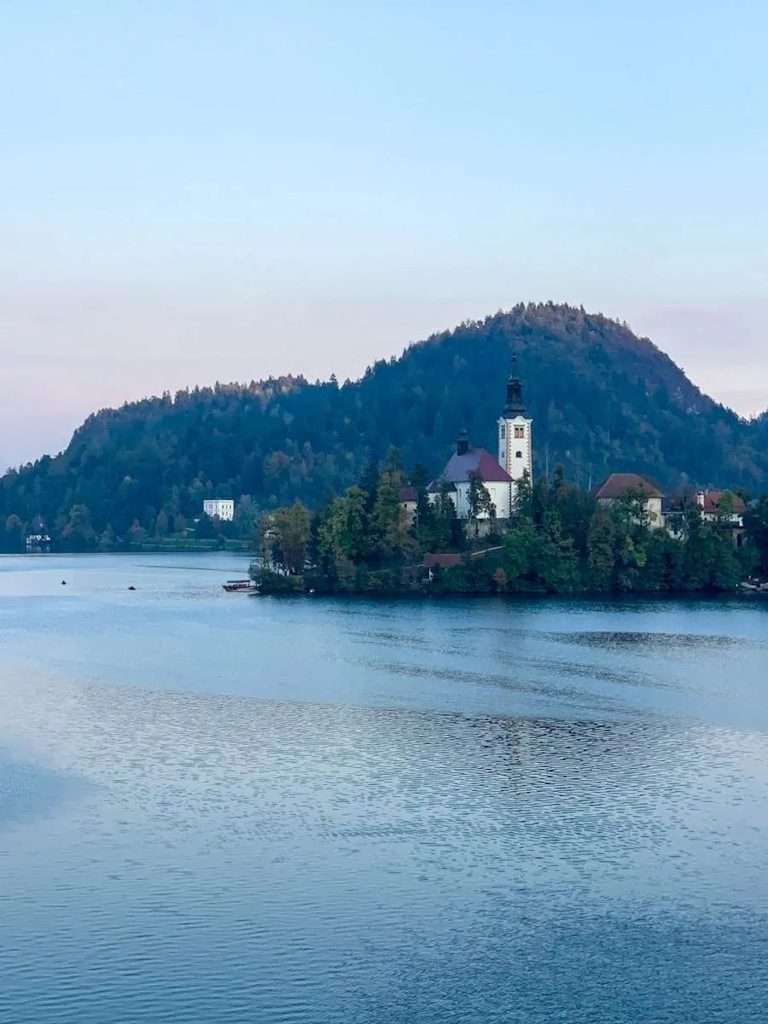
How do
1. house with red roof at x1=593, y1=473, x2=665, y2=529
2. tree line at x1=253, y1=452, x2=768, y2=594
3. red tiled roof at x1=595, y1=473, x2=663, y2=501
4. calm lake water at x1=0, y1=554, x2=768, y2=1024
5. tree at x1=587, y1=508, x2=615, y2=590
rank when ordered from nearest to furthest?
calm lake water at x1=0, y1=554, x2=768, y2=1024 < tree line at x1=253, y1=452, x2=768, y2=594 < tree at x1=587, y1=508, x2=615, y2=590 < house with red roof at x1=593, y1=473, x2=665, y2=529 < red tiled roof at x1=595, y1=473, x2=663, y2=501

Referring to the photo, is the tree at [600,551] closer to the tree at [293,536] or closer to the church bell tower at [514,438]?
the church bell tower at [514,438]

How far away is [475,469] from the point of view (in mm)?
106125

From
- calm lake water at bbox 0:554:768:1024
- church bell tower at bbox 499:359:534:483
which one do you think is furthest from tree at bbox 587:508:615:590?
calm lake water at bbox 0:554:768:1024

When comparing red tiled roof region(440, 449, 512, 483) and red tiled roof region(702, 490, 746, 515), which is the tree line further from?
red tiled roof region(440, 449, 512, 483)

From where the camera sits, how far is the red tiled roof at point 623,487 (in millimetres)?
103125

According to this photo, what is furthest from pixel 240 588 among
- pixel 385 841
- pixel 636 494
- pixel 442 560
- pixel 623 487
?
pixel 385 841

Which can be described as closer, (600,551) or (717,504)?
(600,551)

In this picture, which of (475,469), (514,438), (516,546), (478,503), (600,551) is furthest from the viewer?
(514,438)

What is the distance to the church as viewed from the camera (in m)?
106

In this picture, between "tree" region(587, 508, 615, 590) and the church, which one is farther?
the church

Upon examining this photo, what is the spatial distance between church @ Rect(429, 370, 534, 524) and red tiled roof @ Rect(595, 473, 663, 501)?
5993 mm

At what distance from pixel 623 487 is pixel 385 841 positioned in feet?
263

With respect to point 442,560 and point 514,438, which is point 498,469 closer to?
point 514,438

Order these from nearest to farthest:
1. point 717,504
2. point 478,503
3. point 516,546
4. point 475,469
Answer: point 516,546
point 478,503
point 717,504
point 475,469
